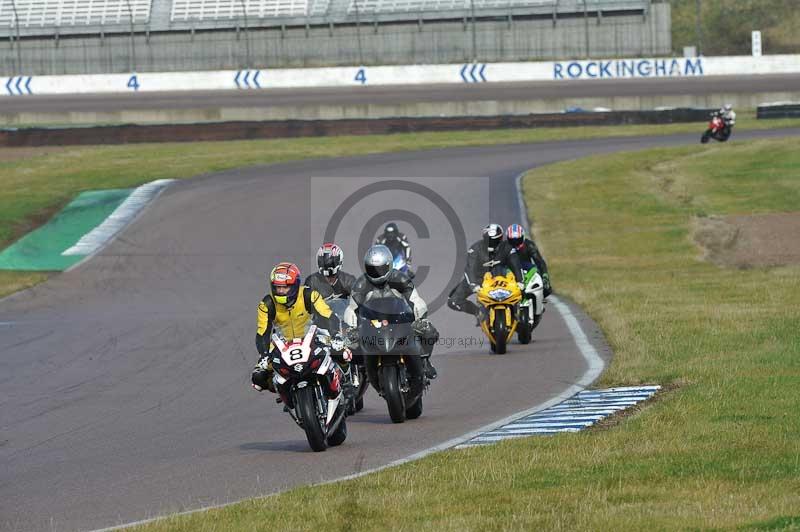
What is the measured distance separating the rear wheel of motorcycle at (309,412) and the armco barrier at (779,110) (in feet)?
143

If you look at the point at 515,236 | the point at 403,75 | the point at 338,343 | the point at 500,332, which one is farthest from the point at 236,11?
the point at 338,343

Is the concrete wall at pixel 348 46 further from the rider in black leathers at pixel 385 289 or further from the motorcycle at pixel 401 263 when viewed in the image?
the rider in black leathers at pixel 385 289

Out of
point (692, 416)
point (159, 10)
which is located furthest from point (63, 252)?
point (159, 10)

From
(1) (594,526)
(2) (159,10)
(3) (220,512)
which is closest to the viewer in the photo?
(1) (594,526)

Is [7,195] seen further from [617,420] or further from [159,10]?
[159,10]

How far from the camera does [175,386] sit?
14070mm

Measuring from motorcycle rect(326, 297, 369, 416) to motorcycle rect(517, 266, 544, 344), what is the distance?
155 inches

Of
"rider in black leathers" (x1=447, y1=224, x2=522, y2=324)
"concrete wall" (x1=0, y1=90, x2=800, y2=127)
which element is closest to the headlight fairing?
"rider in black leathers" (x1=447, y1=224, x2=522, y2=324)

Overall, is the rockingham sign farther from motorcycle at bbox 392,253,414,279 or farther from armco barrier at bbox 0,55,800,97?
motorcycle at bbox 392,253,414,279

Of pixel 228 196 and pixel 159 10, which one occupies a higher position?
pixel 159 10

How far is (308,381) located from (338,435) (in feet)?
2.32

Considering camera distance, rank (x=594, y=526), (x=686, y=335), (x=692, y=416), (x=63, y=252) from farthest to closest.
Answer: (x=63, y=252)
(x=686, y=335)
(x=692, y=416)
(x=594, y=526)

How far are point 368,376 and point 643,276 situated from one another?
1325cm

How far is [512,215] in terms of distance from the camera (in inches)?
1209
